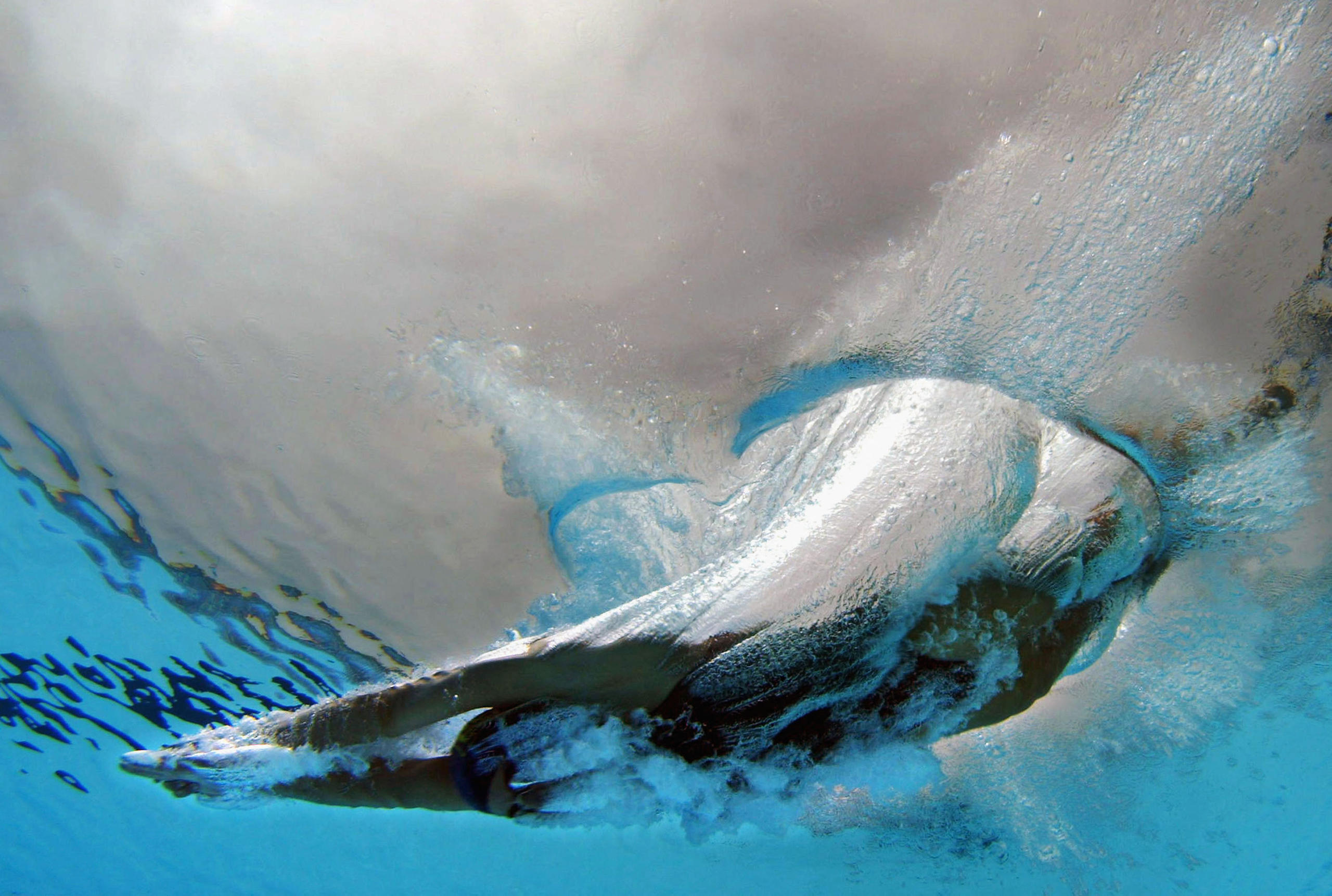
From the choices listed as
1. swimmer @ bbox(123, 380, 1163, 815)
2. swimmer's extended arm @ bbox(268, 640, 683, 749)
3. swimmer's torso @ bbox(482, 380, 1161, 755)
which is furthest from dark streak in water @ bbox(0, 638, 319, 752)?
swimmer's torso @ bbox(482, 380, 1161, 755)

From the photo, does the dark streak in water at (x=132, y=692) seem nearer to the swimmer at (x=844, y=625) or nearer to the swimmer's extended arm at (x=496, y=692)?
the swimmer at (x=844, y=625)

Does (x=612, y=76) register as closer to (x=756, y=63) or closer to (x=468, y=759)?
(x=756, y=63)

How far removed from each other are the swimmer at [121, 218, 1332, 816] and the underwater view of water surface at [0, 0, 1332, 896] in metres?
0.03

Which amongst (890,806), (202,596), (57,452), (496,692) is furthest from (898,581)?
(202,596)

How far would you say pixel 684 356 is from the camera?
4.52m

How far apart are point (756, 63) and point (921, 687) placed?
427cm

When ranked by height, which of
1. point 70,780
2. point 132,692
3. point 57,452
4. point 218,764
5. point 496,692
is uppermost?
point 70,780

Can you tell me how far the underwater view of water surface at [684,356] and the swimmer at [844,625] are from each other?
0.10 ft

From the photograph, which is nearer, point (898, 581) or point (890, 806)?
point (898, 581)

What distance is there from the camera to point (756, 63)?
368 centimetres

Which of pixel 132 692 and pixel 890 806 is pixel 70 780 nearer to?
pixel 132 692

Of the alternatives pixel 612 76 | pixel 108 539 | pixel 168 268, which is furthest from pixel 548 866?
pixel 612 76

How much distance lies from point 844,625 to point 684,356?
2.05 metres

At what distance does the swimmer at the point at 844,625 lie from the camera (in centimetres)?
409
